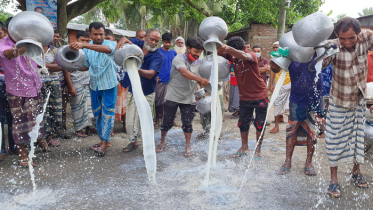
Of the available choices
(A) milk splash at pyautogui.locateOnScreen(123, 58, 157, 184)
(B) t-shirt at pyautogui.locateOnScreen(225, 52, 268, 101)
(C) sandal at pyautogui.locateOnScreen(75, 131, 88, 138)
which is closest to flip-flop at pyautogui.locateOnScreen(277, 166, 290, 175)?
(B) t-shirt at pyautogui.locateOnScreen(225, 52, 268, 101)

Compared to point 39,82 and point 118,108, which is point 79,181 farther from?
point 118,108

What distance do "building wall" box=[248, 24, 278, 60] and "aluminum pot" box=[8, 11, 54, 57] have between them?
11.1 metres

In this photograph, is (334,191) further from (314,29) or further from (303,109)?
(314,29)

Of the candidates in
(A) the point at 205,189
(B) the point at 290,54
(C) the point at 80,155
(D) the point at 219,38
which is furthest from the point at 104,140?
(B) the point at 290,54

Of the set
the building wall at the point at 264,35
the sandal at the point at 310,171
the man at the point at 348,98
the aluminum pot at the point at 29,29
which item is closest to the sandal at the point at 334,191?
the man at the point at 348,98

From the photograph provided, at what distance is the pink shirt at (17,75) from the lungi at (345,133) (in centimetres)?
340

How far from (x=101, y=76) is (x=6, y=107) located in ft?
4.19

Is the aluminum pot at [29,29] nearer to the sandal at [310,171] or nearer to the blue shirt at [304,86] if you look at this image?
the blue shirt at [304,86]

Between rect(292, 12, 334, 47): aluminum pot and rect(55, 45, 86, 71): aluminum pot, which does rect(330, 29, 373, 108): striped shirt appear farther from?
rect(55, 45, 86, 71): aluminum pot

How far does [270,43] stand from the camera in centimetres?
1292

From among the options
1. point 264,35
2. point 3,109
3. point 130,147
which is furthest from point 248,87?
point 264,35

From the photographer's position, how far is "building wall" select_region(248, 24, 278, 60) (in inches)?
509

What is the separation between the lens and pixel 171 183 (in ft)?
10.4

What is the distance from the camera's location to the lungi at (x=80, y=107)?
5.00 metres
